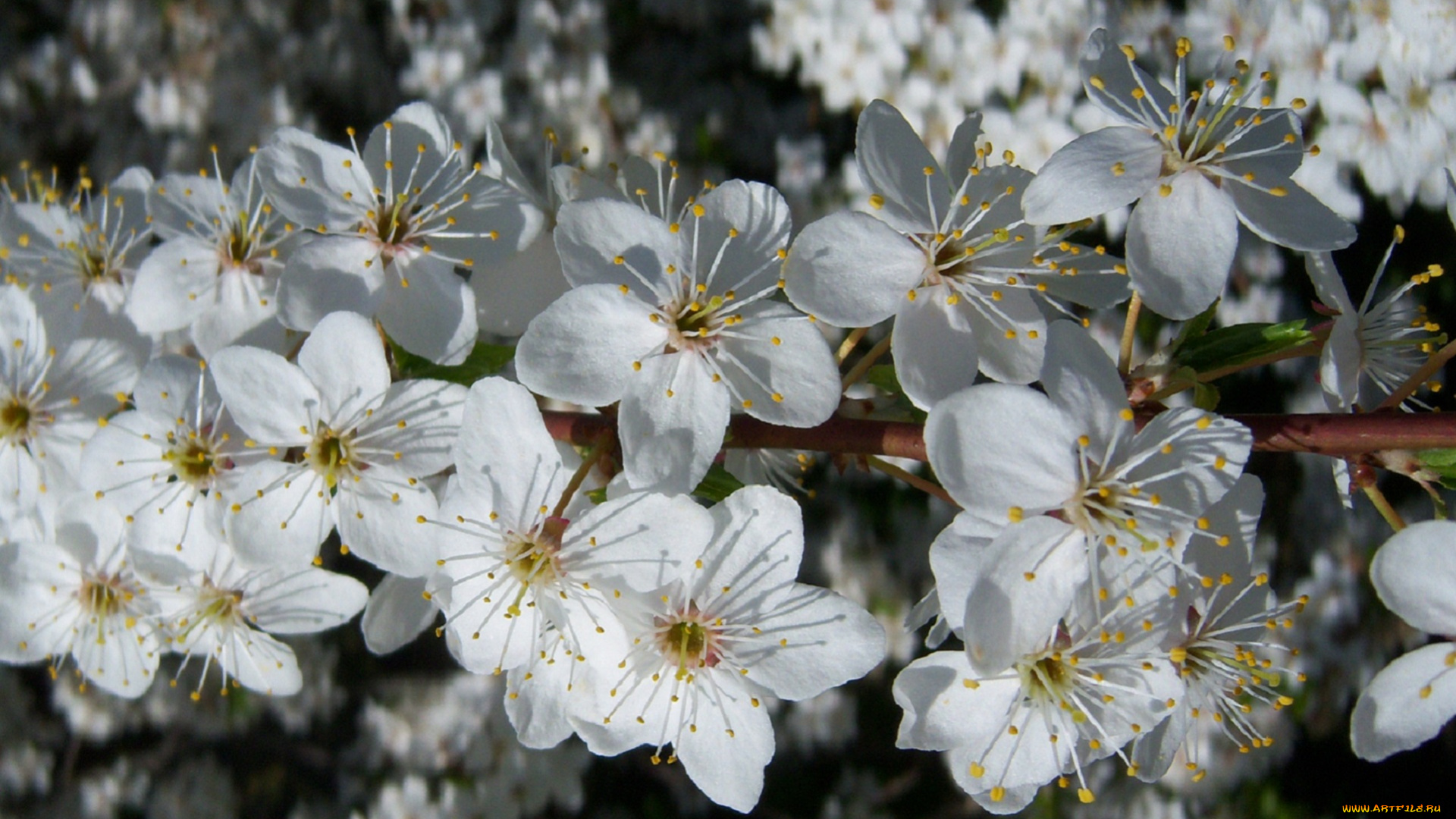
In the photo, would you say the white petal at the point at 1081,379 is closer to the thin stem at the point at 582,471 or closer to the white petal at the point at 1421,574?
the white petal at the point at 1421,574

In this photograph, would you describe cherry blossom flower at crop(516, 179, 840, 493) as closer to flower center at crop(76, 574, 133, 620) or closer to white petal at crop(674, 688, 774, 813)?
white petal at crop(674, 688, 774, 813)

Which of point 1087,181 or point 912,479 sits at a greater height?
point 1087,181

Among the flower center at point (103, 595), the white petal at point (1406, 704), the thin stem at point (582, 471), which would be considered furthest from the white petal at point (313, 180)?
the white petal at point (1406, 704)

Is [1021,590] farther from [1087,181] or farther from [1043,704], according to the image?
[1087,181]

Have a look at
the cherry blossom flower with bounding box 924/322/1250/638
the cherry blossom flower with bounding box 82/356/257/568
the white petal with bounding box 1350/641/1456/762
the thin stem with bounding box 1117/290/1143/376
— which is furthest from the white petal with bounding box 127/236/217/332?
the white petal with bounding box 1350/641/1456/762

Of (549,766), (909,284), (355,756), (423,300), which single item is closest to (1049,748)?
(909,284)

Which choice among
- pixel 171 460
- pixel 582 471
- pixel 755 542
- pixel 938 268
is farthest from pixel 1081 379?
pixel 171 460
